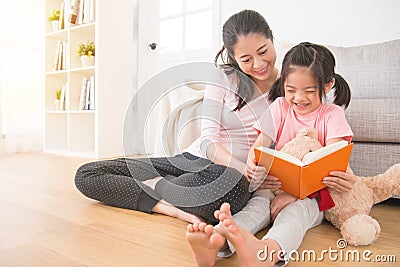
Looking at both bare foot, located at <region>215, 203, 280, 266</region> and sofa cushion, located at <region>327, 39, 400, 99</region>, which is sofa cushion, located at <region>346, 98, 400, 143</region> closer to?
sofa cushion, located at <region>327, 39, 400, 99</region>

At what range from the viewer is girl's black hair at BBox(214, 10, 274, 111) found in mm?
979

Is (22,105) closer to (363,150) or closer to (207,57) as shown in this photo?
(207,57)

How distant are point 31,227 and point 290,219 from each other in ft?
2.13

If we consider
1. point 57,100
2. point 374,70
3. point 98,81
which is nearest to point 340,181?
point 374,70

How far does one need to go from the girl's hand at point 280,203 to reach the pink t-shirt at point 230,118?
19cm

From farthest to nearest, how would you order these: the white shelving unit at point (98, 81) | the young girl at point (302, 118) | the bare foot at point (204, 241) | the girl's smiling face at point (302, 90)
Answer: the white shelving unit at point (98, 81) → the girl's smiling face at point (302, 90) → the young girl at point (302, 118) → the bare foot at point (204, 241)

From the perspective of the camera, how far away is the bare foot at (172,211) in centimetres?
97

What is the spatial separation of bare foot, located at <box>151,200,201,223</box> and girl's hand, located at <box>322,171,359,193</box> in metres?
0.34

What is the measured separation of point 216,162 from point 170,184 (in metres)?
0.14

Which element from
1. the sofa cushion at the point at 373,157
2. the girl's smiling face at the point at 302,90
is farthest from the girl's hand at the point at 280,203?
the sofa cushion at the point at 373,157

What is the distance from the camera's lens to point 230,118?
1.09 metres

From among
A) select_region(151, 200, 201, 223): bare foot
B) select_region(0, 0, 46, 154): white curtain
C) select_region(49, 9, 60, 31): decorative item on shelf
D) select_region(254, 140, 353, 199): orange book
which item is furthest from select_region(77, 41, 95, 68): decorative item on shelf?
select_region(254, 140, 353, 199): orange book

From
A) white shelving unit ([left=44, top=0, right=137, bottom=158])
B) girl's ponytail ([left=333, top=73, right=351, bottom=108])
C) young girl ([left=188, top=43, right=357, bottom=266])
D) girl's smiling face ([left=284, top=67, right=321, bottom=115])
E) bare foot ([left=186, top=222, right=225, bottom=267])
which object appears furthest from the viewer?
white shelving unit ([left=44, top=0, right=137, bottom=158])

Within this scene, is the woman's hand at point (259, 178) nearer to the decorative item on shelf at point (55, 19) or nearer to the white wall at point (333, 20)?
the white wall at point (333, 20)
